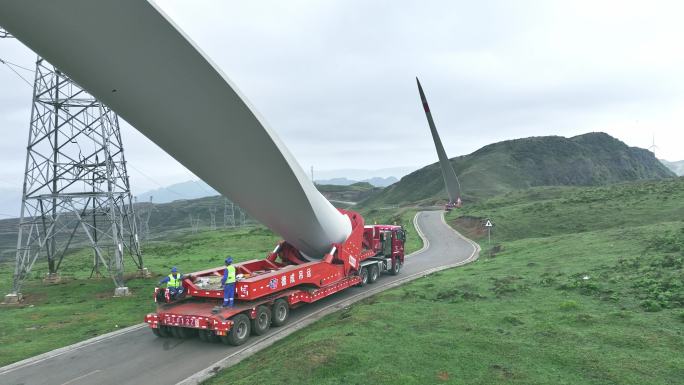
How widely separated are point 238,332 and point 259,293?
1284 mm

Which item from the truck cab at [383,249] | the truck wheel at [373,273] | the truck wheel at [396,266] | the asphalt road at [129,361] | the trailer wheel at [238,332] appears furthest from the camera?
the truck wheel at [396,266]

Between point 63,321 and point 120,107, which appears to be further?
point 63,321

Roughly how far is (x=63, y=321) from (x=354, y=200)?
14740cm

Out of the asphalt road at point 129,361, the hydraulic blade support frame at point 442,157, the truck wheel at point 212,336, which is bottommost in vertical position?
the asphalt road at point 129,361

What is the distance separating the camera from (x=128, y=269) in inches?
1153

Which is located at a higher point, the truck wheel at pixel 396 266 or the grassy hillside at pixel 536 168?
the grassy hillside at pixel 536 168

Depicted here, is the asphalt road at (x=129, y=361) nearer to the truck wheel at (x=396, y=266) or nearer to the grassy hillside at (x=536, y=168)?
the truck wheel at (x=396, y=266)

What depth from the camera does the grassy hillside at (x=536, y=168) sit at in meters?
121

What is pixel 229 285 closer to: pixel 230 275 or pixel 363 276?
pixel 230 275

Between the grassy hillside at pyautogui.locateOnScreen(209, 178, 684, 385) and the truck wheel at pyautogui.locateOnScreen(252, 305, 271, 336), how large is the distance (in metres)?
1.12

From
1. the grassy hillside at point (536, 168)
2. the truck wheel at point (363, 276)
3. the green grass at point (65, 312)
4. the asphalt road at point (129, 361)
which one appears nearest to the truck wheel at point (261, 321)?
the asphalt road at point (129, 361)

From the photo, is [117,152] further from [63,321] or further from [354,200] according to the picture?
[354,200]

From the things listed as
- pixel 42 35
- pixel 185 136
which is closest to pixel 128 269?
pixel 185 136

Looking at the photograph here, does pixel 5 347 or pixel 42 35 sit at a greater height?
pixel 42 35
